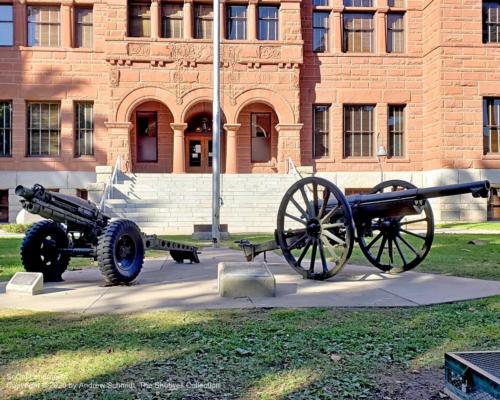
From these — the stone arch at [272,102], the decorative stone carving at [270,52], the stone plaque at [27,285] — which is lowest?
the stone plaque at [27,285]

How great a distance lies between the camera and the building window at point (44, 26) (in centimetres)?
2620

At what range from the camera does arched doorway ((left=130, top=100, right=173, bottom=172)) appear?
27.4 m

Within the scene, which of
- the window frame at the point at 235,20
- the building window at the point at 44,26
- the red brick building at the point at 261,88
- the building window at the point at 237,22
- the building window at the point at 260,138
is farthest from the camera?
the building window at the point at 260,138

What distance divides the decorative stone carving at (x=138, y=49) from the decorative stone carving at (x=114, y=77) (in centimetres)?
112

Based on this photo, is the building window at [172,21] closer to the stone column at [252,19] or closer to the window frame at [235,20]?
A: the window frame at [235,20]

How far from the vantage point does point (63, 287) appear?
6.96 metres

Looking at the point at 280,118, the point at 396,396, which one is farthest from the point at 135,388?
the point at 280,118

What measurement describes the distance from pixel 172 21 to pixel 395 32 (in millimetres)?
11911

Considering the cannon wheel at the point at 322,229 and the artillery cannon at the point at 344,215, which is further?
the cannon wheel at the point at 322,229

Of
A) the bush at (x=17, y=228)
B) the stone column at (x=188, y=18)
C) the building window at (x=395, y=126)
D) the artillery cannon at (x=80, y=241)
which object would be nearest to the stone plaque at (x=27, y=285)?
the artillery cannon at (x=80, y=241)

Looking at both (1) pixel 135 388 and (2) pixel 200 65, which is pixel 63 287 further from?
(2) pixel 200 65

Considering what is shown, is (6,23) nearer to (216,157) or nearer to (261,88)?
(261,88)

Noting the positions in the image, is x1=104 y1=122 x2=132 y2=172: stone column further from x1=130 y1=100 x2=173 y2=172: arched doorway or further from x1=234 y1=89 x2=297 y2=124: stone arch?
x1=234 y1=89 x2=297 y2=124: stone arch

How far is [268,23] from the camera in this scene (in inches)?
1061
